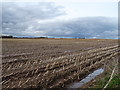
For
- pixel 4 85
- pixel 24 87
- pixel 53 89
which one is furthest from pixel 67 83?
pixel 4 85

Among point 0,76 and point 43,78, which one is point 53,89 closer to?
point 43,78

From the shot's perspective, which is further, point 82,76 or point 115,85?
point 82,76

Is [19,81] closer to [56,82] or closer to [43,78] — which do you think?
[43,78]

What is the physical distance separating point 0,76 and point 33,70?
1.82m

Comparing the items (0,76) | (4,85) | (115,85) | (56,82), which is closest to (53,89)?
(56,82)

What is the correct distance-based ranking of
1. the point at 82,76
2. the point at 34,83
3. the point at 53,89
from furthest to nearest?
1. the point at 82,76
2. the point at 34,83
3. the point at 53,89

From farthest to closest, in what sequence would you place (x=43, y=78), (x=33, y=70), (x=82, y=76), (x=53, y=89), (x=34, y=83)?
(x=33, y=70), (x=82, y=76), (x=43, y=78), (x=34, y=83), (x=53, y=89)

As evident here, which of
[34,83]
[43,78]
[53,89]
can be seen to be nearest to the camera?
[53,89]

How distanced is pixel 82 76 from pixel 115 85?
201 cm

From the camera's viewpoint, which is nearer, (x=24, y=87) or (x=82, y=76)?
(x=24, y=87)

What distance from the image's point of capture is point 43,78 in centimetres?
777

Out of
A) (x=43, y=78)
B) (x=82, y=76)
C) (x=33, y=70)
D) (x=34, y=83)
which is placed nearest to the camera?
(x=34, y=83)

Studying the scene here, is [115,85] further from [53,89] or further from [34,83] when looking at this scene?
[34,83]

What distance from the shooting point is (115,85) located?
22.6 ft
